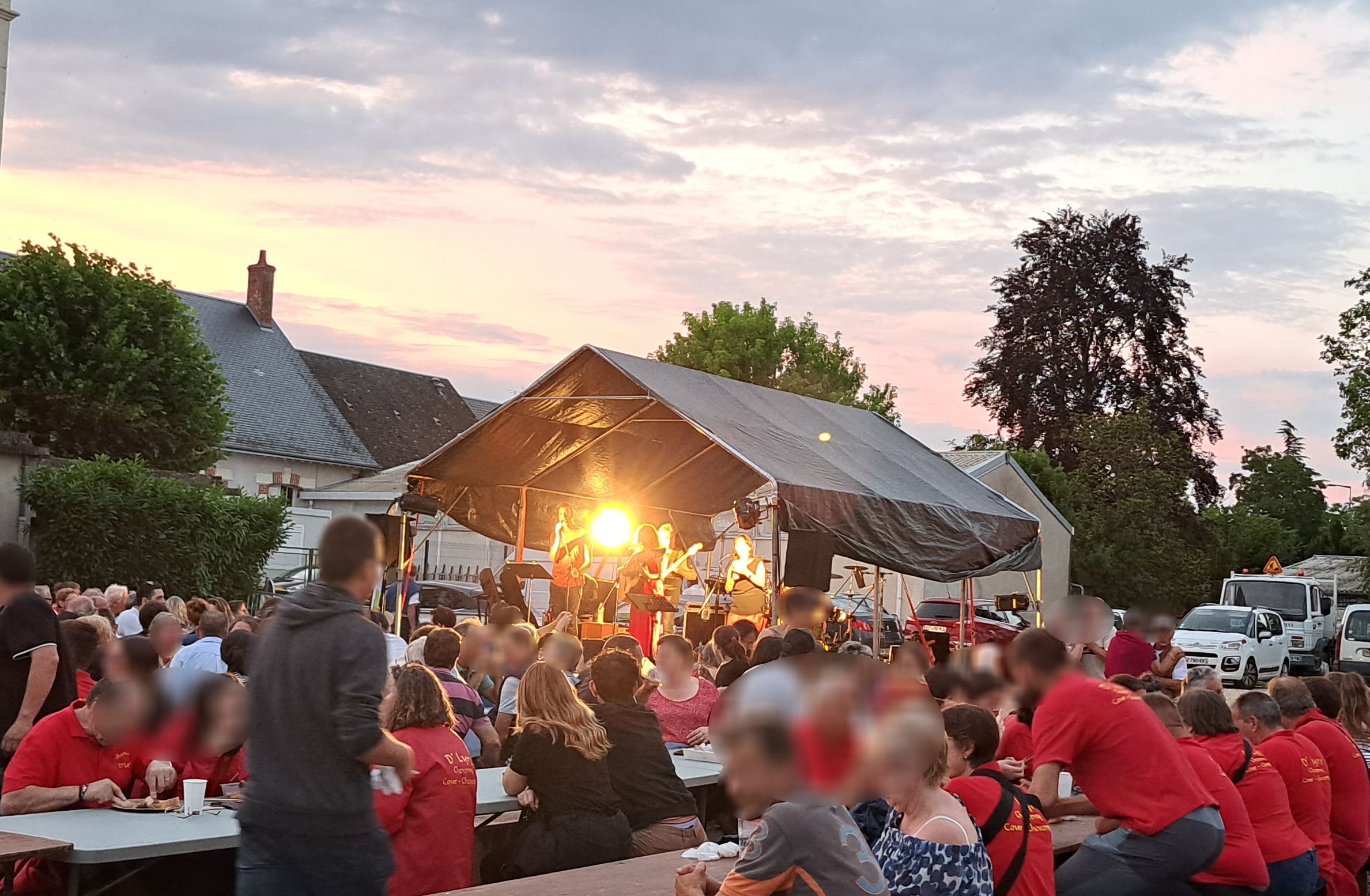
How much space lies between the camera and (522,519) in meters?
17.3

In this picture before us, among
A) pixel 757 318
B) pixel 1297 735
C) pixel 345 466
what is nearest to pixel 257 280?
pixel 345 466

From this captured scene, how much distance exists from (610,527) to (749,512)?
15.5 ft

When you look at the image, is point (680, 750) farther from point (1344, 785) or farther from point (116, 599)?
point (116, 599)

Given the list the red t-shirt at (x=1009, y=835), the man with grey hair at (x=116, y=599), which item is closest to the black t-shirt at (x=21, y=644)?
the red t-shirt at (x=1009, y=835)

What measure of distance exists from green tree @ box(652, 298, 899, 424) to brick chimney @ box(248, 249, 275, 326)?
48.2ft

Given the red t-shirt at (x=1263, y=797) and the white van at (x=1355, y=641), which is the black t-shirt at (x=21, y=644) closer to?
the red t-shirt at (x=1263, y=797)

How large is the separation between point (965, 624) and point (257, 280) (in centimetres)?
3776

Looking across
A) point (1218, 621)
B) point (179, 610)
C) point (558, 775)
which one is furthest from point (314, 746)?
point (1218, 621)

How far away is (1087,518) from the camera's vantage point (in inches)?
1576

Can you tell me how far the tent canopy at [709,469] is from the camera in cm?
1334

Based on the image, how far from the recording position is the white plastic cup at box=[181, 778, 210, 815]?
5430mm

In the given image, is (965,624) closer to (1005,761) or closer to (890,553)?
(890,553)

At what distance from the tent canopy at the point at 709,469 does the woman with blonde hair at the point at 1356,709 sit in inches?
211

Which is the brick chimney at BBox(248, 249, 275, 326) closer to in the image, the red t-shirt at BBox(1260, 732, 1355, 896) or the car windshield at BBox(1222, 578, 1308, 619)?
the car windshield at BBox(1222, 578, 1308, 619)
